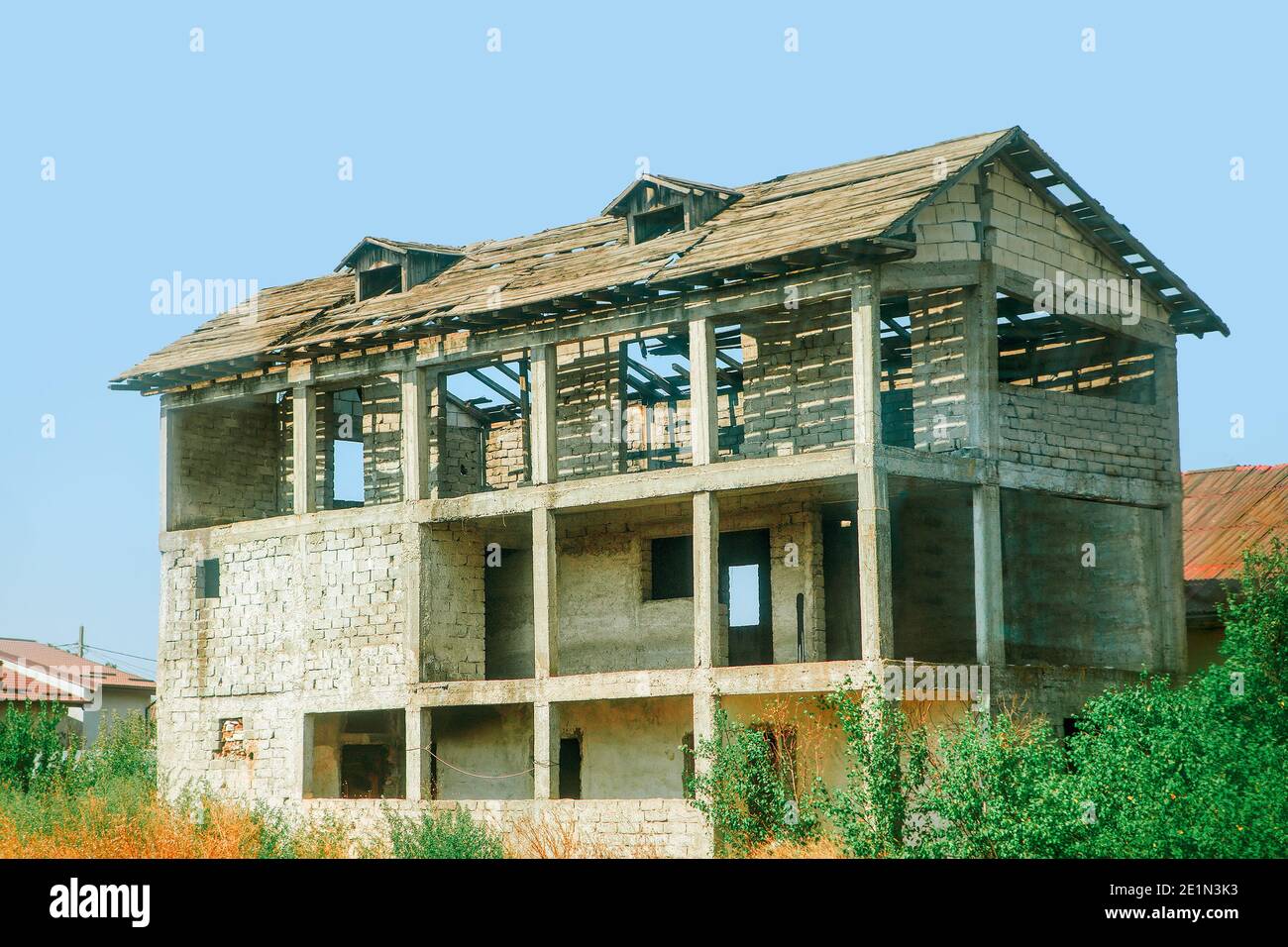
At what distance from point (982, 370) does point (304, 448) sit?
1101 centimetres

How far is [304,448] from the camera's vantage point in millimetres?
26734

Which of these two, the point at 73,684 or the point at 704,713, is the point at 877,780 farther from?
the point at 73,684

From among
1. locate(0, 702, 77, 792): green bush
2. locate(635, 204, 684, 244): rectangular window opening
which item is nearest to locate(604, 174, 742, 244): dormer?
locate(635, 204, 684, 244): rectangular window opening

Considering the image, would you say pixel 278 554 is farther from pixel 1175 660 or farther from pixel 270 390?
pixel 1175 660

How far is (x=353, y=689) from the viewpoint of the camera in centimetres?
2580

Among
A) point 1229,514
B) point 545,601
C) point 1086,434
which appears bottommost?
point 545,601

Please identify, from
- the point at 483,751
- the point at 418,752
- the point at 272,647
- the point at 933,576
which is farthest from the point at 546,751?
the point at 933,576

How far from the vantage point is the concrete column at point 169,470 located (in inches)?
1121

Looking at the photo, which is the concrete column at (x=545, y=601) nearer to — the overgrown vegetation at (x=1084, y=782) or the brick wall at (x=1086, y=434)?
the overgrown vegetation at (x=1084, y=782)

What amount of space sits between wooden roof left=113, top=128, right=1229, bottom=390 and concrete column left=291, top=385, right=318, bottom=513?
72 cm

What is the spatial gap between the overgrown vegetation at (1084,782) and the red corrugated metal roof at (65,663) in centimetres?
3309

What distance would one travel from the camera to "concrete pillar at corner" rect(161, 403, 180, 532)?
28.5 metres
